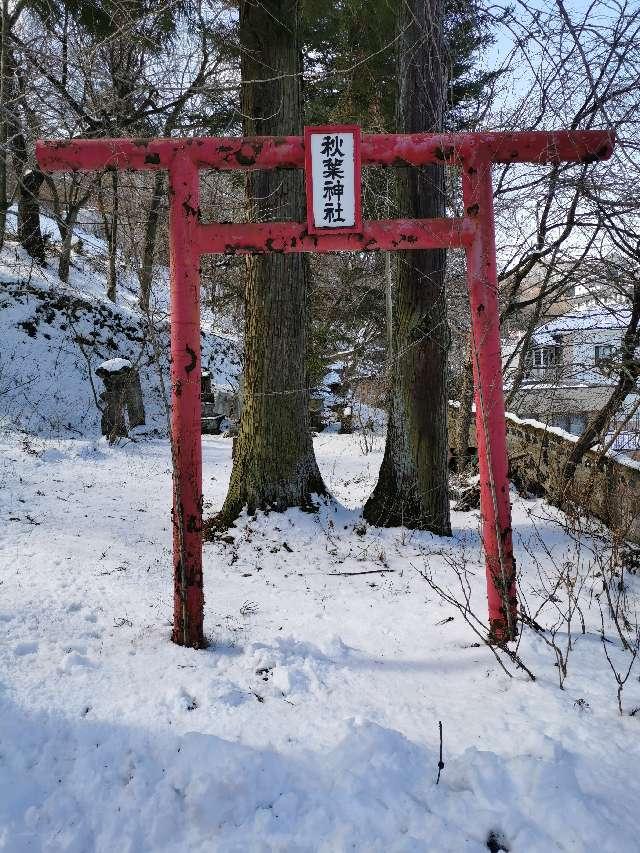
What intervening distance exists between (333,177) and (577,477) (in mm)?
5332

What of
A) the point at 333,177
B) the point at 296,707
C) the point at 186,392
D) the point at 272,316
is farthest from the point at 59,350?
the point at 296,707

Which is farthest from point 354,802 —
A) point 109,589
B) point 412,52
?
point 412,52

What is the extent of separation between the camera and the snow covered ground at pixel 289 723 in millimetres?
1951

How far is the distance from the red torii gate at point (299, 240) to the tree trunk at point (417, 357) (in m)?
2.65

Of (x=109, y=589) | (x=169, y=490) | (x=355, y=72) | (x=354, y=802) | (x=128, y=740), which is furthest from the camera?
(x=355, y=72)

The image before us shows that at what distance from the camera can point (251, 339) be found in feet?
19.8

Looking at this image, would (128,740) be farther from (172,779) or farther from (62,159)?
(62,159)

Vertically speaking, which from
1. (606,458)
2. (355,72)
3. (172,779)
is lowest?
(172,779)

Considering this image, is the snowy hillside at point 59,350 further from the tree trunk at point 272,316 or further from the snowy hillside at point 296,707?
the snowy hillside at point 296,707

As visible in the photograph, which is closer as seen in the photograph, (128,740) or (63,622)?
(128,740)

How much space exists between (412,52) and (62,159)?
4405mm

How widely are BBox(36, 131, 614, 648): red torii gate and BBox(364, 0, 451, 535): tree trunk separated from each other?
2.65 metres

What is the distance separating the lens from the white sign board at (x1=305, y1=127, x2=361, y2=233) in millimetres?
3176

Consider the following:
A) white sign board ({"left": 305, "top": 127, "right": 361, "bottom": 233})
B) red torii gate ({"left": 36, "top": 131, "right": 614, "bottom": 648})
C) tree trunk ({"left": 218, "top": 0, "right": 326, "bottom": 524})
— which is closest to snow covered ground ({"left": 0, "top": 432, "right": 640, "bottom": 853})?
red torii gate ({"left": 36, "top": 131, "right": 614, "bottom": 648})
